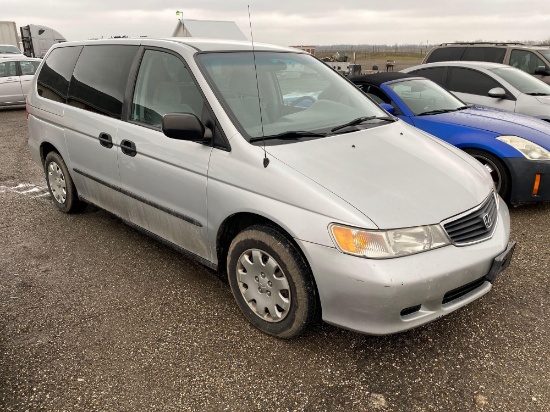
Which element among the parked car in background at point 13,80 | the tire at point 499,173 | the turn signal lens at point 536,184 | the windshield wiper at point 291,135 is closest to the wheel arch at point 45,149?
the windshield wiper at point 291,135

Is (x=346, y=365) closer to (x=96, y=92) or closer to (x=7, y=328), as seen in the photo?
(x=7, y=328)

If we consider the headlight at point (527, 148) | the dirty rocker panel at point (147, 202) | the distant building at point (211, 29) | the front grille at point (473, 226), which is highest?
the distant building at point (211, 29)

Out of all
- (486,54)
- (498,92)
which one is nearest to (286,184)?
(498,92)

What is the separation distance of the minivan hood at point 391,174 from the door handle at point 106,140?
1572 millimetres

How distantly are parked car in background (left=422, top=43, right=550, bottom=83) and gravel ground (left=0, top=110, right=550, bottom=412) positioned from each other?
6.58 metres

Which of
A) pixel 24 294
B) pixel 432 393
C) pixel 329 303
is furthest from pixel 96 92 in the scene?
pixel 432 393

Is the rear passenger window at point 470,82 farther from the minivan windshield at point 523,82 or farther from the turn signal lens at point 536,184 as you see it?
the turn signal lens at point 536,184

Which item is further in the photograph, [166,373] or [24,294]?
[24,294]

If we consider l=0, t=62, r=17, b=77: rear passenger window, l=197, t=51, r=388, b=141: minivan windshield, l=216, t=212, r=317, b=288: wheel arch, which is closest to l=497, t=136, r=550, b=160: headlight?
l=197, t=51, r=388, b=141: minivan windshield

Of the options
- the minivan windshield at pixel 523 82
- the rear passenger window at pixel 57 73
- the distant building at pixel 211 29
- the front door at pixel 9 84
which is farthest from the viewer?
the distant building at pixel 211 29

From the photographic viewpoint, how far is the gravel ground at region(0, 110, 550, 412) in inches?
89.0

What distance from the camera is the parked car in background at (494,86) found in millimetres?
6449

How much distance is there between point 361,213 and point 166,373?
1.36 meters

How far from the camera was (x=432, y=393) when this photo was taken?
90.1 inches
